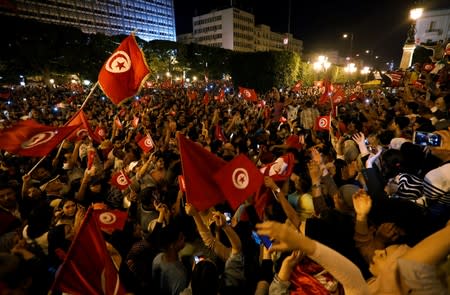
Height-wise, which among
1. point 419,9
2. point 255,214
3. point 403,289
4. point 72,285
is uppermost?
point 419,9

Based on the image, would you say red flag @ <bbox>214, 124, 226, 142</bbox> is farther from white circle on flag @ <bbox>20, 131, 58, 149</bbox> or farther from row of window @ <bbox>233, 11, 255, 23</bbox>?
row of window @ <bbox>233, 11, 255, 23</bbox>

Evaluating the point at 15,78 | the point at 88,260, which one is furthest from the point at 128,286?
the point at 15,78

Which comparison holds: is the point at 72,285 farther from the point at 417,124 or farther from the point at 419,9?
the point at 419,9

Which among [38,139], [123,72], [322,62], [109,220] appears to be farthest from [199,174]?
[322,62]

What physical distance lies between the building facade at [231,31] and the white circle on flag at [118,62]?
314 ft

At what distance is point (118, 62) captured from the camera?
5.23 m

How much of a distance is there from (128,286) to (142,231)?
1366 millimetres

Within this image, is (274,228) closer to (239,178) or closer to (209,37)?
(239,178)

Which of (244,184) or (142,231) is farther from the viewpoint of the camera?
(142,231)

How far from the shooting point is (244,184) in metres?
3.46

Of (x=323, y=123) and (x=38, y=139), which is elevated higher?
(x=38, y=139)

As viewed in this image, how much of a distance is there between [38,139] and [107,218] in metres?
1.76

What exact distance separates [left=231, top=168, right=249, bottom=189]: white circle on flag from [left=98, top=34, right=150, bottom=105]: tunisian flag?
9.75ft

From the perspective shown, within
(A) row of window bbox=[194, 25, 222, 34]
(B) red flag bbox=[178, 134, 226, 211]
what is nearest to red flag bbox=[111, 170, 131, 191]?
(B) red flag bbox=[178, 134, 226, 211]
